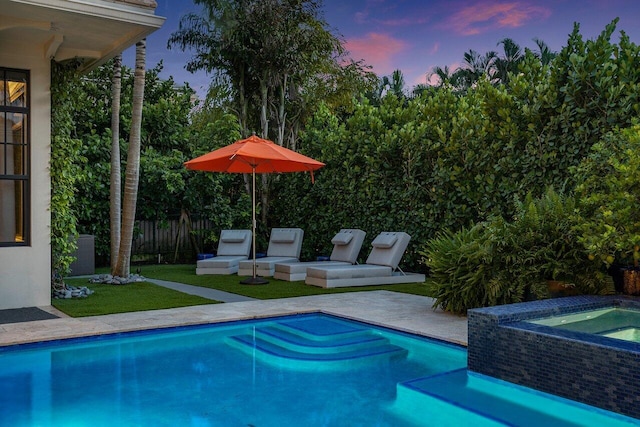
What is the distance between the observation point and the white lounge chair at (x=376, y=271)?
1005cm

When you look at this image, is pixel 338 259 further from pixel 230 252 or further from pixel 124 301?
pixel 124 301

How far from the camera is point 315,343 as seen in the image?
243 inches

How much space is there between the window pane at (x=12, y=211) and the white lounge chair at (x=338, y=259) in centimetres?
462

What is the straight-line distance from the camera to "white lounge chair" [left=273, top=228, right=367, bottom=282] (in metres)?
10.9

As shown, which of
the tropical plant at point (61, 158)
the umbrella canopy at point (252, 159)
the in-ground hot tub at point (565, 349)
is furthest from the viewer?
the umbrella canopy at point (252, 159)

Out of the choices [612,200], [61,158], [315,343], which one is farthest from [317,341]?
[61,158]

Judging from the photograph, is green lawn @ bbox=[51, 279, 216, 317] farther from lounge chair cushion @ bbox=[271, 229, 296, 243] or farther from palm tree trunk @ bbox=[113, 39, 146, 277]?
lounge chair cushion @ bbox=[271, 229, 296, 243]

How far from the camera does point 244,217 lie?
1523 centimetres

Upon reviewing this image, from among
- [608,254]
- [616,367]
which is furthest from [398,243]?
[616,367]

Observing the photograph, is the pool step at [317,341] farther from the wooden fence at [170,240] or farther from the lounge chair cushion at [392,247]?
the wooden fence at [170,240]

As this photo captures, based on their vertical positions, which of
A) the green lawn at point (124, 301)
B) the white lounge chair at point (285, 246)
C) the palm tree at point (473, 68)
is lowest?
the green lawn at point (124, 301)

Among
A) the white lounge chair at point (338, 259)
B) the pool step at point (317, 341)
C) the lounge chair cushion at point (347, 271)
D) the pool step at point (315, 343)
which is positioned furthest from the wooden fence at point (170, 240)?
the pool step at point (317, 341)

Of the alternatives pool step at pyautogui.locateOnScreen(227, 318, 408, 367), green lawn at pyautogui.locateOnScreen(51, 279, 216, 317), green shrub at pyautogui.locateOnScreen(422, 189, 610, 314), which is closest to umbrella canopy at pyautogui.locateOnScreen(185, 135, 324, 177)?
green lawn at pyautogui.locateOnScreen(51, 279, 216, 317)

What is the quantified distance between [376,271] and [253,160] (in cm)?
302
